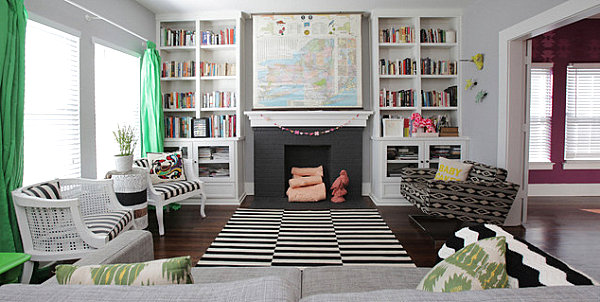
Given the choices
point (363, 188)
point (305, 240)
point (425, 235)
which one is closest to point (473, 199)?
point (425, 235)

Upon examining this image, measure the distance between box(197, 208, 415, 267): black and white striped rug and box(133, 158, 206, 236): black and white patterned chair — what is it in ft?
1.95

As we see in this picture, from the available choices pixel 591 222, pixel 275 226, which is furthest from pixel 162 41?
pixel 591 222

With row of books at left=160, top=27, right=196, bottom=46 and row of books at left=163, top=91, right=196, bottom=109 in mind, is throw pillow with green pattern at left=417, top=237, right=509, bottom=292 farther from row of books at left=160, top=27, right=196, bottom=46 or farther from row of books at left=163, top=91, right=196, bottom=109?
row of books at left=160, top=27, right=196, bottom=46

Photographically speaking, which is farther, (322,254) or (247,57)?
(247,57)

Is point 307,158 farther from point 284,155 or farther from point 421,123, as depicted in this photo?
point 421,123

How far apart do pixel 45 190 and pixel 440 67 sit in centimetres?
480

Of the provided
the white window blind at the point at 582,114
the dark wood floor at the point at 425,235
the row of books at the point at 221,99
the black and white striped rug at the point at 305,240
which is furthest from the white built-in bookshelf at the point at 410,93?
the row of books at the point at 221,99

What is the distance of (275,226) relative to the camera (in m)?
3.95

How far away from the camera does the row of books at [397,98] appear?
5.15 metres

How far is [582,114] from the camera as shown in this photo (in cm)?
554

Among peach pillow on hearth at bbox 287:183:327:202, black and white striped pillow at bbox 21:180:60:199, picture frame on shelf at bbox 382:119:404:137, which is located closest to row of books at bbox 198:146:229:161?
peach pillow on hearth at bbox 287:183:327:202

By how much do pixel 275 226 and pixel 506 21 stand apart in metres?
3.33

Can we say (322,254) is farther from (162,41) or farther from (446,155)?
(162,41)

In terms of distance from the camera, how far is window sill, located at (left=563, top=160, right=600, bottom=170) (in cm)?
550
